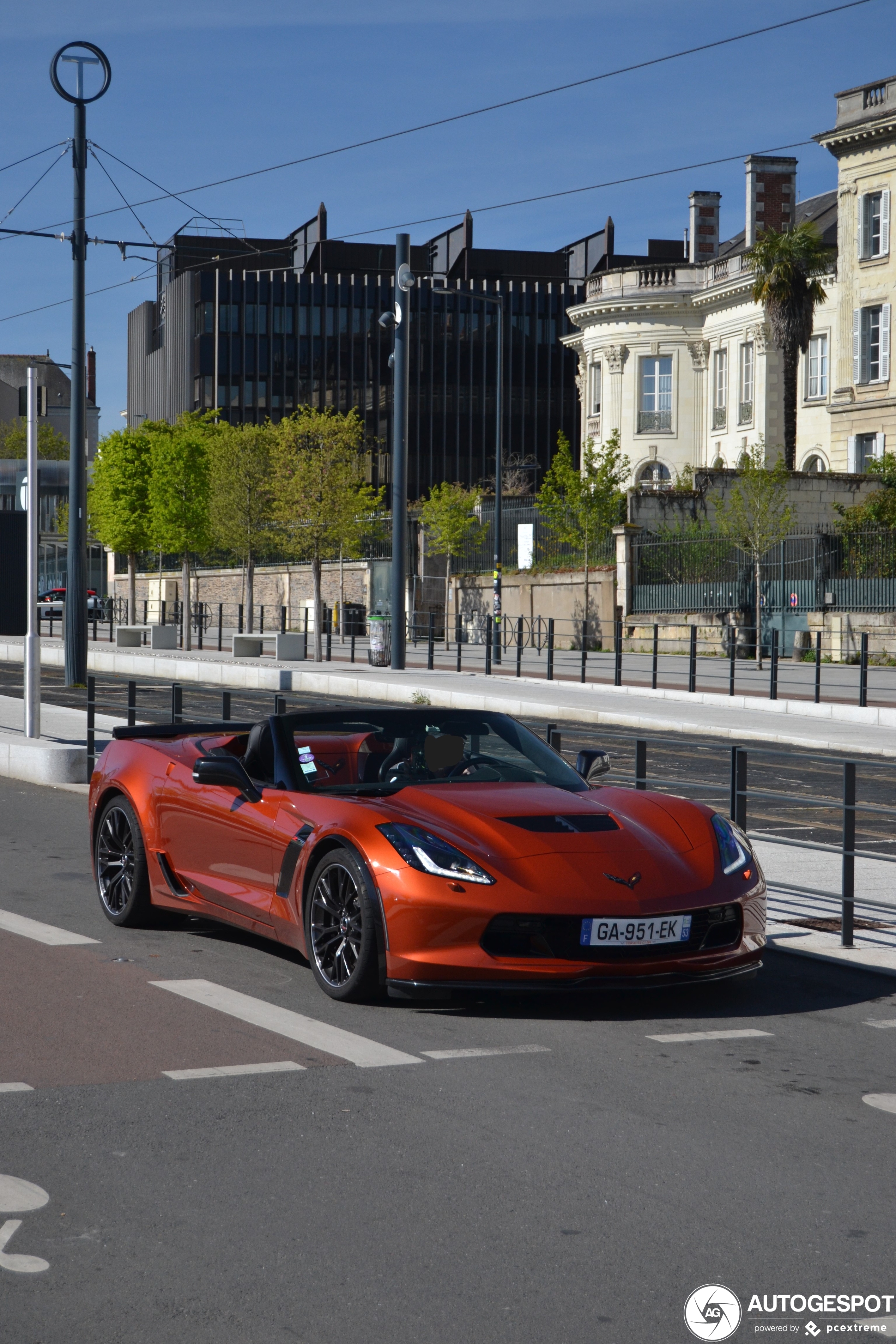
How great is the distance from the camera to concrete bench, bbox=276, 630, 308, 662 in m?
38.3

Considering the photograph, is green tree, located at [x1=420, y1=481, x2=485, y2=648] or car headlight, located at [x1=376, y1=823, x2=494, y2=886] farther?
green tree, located at [x1=420, y1=481, x2=485, y2=648]

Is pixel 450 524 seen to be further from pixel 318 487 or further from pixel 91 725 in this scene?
pixel 91 725

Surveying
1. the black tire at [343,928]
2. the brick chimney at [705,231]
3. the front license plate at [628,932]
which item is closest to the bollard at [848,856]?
the front license plate at [628,932]

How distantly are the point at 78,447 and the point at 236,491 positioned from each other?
871 inches

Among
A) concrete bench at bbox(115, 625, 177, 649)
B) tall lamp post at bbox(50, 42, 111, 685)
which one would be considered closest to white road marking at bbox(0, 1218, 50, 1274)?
tall lamp post at bbox(50, 42, 111, 685)

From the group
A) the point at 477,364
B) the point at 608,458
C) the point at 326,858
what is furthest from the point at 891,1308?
the point at 477,364

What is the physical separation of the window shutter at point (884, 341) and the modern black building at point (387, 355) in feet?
161

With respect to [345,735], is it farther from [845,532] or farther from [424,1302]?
[845,532]

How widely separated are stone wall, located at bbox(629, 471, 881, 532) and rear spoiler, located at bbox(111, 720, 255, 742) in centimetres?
3410

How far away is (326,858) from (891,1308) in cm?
352

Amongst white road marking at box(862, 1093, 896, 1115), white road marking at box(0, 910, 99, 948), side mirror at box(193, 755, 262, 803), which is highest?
side mirror at box(193, 755, 262, 803)

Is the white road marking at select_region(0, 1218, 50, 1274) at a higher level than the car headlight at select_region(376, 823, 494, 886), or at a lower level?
lower

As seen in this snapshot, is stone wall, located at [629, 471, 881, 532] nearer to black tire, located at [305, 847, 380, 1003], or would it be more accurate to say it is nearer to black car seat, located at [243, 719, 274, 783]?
black car seat, located at [243, 719, 274, 783]

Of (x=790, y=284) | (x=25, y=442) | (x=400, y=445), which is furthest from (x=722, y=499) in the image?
(x=25, y=442)
